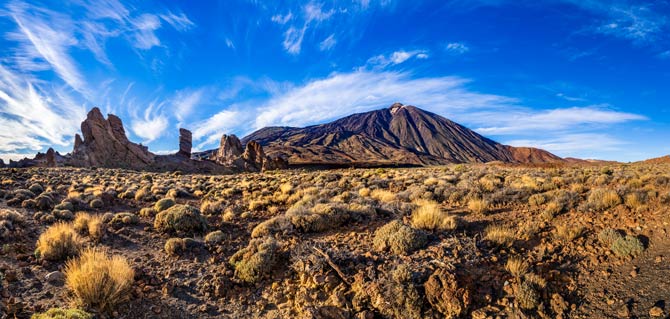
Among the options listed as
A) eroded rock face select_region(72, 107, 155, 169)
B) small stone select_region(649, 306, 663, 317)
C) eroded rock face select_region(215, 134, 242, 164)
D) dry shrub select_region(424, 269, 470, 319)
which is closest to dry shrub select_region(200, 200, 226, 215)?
dry shrub select_region(424, 269, 470, 319)

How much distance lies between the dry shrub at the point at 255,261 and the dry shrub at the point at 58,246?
3398 mm

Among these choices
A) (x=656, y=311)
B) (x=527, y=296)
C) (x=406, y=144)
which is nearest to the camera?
(x=656, y=311)

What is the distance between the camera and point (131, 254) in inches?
273

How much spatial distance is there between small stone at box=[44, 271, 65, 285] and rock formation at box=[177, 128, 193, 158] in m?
60.8

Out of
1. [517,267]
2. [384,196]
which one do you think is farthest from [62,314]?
[384,196]

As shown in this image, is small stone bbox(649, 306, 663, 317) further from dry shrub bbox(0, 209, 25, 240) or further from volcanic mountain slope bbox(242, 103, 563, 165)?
volcanic mountain slope bbox(242, 103, 563, 165)

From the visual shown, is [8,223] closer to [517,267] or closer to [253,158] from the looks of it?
[517,267]

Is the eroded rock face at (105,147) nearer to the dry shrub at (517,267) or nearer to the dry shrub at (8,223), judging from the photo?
the dry shrub at (8,223)

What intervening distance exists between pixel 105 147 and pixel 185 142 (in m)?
15.5

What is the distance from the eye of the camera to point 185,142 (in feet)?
210

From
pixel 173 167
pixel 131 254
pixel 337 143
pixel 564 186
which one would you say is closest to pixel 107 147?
pixel 173 167

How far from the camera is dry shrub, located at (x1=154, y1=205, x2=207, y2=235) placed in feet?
27.8

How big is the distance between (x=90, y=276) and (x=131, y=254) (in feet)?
7.98

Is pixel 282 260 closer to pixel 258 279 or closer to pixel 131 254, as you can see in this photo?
pixel 258 279
